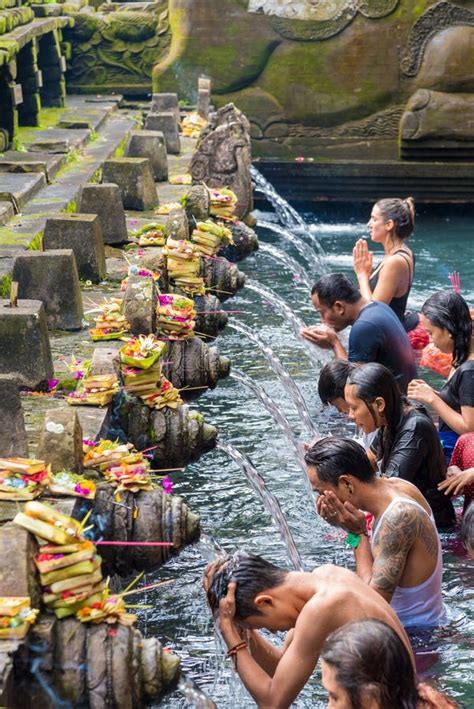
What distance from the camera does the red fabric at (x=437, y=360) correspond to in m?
8.12

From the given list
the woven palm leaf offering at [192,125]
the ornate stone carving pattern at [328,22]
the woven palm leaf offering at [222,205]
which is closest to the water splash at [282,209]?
the woven palm leaf offering at [192,125]

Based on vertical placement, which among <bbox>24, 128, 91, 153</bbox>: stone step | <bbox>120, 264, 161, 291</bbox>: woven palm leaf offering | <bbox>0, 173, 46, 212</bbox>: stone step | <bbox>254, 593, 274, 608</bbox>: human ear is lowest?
<bbox>24, 128, 91, 153</bbox>: stone step

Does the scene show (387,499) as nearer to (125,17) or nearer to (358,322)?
(358,322)

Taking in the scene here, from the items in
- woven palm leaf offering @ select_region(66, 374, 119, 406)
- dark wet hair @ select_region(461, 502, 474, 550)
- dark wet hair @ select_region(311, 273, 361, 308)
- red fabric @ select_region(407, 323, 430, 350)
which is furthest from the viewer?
red fabric @ select_region(407, 323, 430, 350)

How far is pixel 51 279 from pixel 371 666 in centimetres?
529

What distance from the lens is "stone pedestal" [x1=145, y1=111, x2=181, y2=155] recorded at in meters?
15.9

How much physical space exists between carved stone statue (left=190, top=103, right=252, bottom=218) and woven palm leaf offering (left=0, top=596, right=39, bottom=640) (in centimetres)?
947

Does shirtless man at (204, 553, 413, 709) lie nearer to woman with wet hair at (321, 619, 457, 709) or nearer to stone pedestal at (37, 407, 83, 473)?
woman with wet hair at (321, 619, 457, 709)

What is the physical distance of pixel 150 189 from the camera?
1245 centimetres

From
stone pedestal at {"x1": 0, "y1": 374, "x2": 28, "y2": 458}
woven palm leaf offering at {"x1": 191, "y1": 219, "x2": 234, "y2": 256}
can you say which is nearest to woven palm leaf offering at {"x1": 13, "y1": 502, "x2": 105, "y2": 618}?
stone pedestal at {"x1": 0, "y1": 374, "x2": 28, "y2": 458}

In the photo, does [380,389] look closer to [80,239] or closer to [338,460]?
[338,460]

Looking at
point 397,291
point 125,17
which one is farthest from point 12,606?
point 125,17

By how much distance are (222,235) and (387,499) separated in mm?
6267

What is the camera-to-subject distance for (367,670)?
11.0ft
